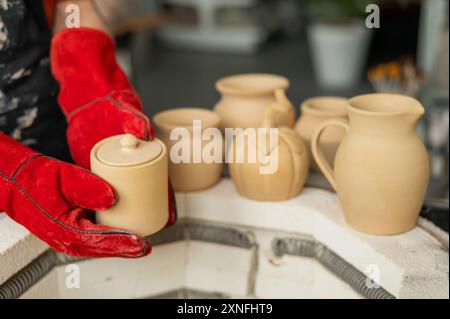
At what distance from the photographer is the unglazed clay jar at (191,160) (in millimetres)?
1130

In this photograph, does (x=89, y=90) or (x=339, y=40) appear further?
(x=339, y=40)

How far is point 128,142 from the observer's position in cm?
91

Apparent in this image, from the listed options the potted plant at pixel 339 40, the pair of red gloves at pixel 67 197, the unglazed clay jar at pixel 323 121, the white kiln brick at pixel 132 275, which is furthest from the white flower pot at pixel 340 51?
the pair of red gloves at pixel 67 197

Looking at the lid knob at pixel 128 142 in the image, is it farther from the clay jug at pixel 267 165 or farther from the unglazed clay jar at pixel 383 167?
the unglazed clay jar at pixel 383 167

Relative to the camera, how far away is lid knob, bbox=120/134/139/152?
911mm

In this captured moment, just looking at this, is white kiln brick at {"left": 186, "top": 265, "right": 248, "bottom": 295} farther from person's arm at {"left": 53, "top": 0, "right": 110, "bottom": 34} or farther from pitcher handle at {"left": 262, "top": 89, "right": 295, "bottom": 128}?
person's arm at {"left": 53, "top": 0, "right": 110, "bottom": 34}

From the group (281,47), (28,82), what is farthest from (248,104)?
(281,47)

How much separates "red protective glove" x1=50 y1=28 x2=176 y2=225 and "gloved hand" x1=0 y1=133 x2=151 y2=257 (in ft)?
0.48

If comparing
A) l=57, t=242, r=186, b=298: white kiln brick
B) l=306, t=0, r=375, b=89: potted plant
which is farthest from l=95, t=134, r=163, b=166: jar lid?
l=306, t=0, r=375, b=89: potted plant

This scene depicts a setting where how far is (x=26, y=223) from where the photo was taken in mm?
899

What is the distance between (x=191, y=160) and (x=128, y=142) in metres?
0.25

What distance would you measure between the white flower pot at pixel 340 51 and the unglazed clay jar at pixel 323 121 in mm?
3018

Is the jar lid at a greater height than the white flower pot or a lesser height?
greater

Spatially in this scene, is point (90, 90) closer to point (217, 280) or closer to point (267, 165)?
point (267, 165)
